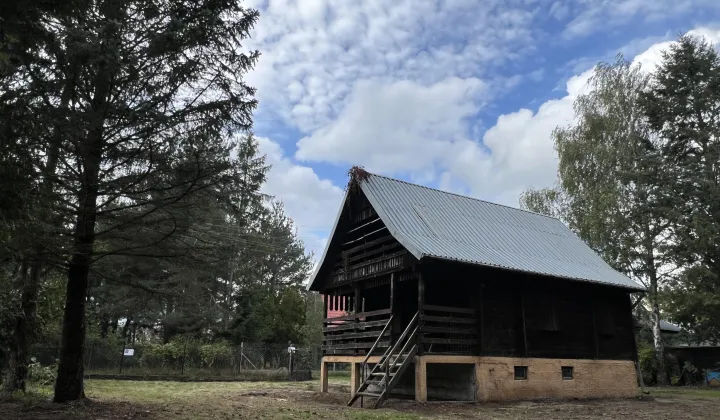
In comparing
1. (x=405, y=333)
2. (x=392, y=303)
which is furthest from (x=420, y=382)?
(x=392, y=303)

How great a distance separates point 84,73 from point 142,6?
166cm

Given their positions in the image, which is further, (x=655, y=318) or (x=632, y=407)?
(x=655, y=318)

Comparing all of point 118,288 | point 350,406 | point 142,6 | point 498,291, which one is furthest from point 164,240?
point 118,288

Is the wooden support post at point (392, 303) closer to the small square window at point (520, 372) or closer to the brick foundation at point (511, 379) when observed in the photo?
the brick foundation at point (511, 379)

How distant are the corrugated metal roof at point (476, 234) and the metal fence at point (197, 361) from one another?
14.2 metres

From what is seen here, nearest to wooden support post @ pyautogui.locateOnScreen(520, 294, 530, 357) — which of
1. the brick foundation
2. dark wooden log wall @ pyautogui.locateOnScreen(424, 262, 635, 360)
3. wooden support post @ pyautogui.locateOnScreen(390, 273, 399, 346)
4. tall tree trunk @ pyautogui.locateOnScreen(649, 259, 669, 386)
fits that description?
dark wooden log wall @ pyautogui.locateOnScreen(424, 262, 635, 360)

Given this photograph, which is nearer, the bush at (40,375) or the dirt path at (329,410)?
the dirt path at (329,410)

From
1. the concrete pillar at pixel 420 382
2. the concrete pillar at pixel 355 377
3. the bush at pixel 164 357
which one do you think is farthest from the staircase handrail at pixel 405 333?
the bush at pixel 164 357

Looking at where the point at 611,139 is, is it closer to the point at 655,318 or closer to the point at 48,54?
the point at 655,318

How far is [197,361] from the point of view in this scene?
3094 centimetres

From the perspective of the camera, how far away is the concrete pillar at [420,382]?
14469 millimetres

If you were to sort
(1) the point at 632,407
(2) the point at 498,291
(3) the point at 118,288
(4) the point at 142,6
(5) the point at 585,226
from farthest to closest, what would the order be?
1. (3) the point at 118,288
2. (5) the point at 585,226
3. (2) the point at 498,291
4. (1) the point at 632,407
5. (4) the point at 142,6

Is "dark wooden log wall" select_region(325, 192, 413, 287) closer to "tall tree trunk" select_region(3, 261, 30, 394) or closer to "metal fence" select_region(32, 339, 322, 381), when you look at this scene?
"tall tree trunk" select_region(3, 261, 30, 394)

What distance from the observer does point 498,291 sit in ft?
→ 57.1
